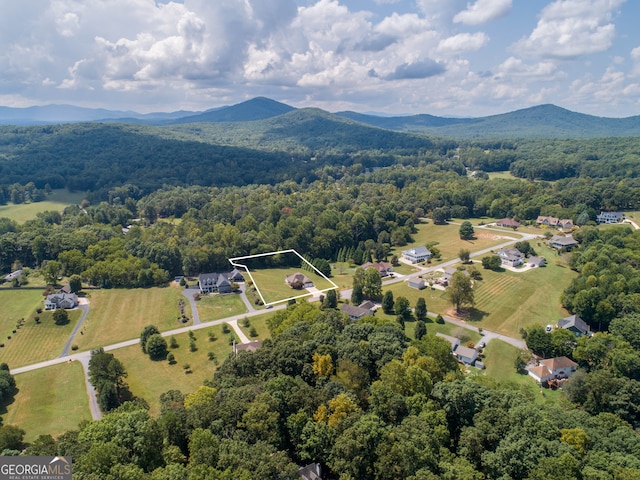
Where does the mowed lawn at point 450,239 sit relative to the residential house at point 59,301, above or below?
above

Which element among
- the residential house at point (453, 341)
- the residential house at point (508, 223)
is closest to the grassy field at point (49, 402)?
the residential house at point (453, 341)

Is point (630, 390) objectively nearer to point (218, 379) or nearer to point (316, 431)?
point (316, 431)

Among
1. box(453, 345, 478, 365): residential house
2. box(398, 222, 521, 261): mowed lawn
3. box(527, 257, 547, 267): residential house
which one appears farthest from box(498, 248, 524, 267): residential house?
box(453, 345, 478, 365): residential house

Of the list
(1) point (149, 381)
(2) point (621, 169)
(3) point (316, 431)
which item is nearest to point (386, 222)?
(1) point (149, 381)

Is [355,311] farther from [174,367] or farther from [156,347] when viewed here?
[156,347]

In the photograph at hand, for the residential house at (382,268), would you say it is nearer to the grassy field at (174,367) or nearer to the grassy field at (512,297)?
the grassy field at (512,297)

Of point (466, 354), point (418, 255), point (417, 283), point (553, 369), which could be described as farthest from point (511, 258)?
point (466, 354)
